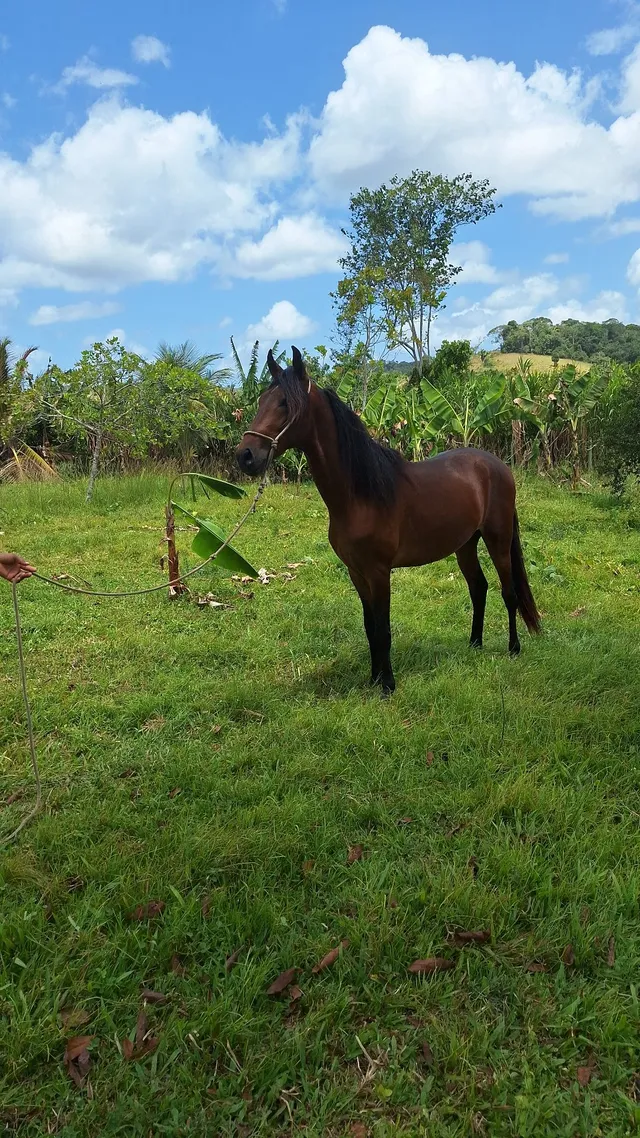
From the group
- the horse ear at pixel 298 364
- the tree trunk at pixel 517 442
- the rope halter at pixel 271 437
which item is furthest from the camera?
the tree trunk at pixel 517 442

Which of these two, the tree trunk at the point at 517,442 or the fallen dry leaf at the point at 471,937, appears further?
the tree trunk at the point at 517,442

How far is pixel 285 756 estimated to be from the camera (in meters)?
3.39

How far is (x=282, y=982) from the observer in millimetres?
Result: 2037

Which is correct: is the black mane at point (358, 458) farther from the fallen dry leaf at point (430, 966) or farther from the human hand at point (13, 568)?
the fallen dry leaf at point (430, 966)

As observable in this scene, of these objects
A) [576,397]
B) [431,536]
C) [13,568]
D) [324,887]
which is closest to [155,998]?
[324,887]

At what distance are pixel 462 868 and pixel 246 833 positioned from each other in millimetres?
927

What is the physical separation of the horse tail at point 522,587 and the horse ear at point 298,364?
7.20ft

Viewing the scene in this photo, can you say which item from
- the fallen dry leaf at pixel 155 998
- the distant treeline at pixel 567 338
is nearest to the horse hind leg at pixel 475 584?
the fallen dry leaf at pixel 155 998

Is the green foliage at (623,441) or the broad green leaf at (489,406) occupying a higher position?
the broad green leaf at (489,406)

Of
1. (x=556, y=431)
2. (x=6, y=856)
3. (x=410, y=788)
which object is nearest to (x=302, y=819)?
(x=410, y=788)

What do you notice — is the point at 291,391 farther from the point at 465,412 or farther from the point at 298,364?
the point at 465,412

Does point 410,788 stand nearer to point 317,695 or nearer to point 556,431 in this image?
point 317,695

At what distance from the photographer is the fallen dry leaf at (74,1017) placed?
75.5 inches

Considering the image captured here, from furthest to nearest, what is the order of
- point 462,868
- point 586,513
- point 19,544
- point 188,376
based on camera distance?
1. point 188,376
2. point 586,513
3. point 19,544
4. point 462,868
